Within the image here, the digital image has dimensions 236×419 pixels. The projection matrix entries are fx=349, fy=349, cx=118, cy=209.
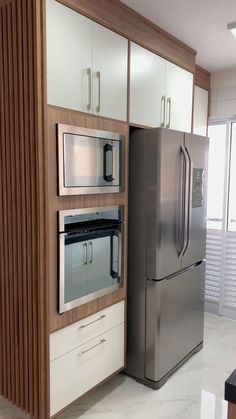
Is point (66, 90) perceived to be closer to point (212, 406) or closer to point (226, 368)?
point (212, 406)

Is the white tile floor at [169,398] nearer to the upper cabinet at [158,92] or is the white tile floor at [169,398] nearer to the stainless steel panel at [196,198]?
the stainless steel panel at [196,198]

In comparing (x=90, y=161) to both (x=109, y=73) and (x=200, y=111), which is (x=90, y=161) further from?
(x=200, y=111)

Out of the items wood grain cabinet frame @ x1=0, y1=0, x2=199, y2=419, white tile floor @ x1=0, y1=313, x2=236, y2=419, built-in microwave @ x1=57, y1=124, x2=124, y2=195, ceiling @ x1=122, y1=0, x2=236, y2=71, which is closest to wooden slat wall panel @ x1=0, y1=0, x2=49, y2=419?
wood grain cabinet frame @ x1=0, y1=0, x2=199, y2=419

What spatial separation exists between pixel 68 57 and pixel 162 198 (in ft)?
3.37

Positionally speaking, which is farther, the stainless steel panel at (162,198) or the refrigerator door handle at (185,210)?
the refrigerator door handle at (185,210)

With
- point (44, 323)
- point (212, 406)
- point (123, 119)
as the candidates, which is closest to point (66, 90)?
point (123, 119)

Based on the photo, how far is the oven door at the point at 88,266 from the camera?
189 centimetres

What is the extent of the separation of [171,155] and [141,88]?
0.51 m

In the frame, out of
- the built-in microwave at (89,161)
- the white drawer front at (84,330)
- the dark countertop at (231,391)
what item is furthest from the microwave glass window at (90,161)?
the dark countertop at (231,391)

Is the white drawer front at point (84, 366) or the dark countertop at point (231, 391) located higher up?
the dark countertop at point (231, 391)

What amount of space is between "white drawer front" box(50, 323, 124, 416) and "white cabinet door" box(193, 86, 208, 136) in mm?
2096

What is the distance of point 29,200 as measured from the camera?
5.90ft

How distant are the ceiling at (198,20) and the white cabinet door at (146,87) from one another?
225 millimetres

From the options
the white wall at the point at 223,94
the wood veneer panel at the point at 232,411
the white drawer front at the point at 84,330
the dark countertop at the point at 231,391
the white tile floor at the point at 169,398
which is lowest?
the white tile floor at the point at 169,398
